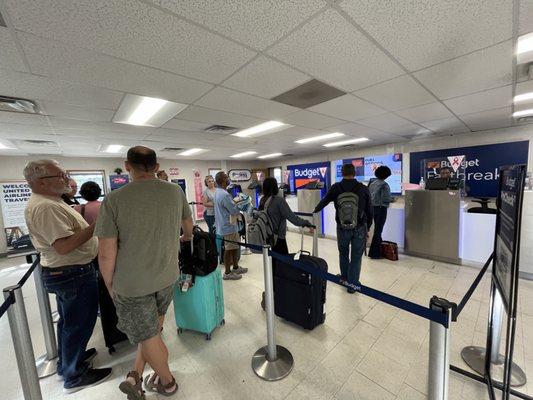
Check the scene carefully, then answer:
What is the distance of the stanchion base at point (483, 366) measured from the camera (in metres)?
1.59

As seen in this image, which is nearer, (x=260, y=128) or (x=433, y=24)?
(x=433, y=24)

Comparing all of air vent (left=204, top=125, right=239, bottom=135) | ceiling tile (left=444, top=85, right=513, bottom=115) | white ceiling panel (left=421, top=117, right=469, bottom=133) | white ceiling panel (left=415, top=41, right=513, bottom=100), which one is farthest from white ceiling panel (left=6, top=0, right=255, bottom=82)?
white ceiling panel (left=421, top=117, right=469, bottom=133)

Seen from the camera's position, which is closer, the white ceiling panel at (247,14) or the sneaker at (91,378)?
the white ceiling panel at (247,14)

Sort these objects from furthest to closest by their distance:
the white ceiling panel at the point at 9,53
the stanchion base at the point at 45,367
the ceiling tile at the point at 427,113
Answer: the ceiling tile at the point at 427,113 → the stanchion base at the point at 45,367 → the white ceiling panel at the point at 9,53

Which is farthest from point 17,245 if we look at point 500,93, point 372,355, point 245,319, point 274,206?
point 500,93

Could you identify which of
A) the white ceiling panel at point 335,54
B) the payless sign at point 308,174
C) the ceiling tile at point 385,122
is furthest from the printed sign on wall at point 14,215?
the ceiling tile at point 385,122

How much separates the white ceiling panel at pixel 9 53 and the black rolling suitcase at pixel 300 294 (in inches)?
91.4

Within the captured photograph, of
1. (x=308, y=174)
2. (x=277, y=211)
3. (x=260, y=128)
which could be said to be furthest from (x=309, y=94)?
(x=308, y=174)

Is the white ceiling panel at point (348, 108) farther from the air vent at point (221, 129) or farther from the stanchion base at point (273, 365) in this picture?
the stanchion base at point (273, 365)

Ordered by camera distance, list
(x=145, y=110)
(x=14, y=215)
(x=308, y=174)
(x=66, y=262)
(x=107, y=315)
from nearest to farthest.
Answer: (x=66, y=262) < (x=107, y=315) < (x=145, y=110) < (x=14, y=215) < (x=308, y=174)

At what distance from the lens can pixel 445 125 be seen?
13.4 ft

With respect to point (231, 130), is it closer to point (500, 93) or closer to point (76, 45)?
point (76, 45)

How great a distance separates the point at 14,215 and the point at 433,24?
325 inches

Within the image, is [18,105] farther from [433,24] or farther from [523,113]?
[523,113]
